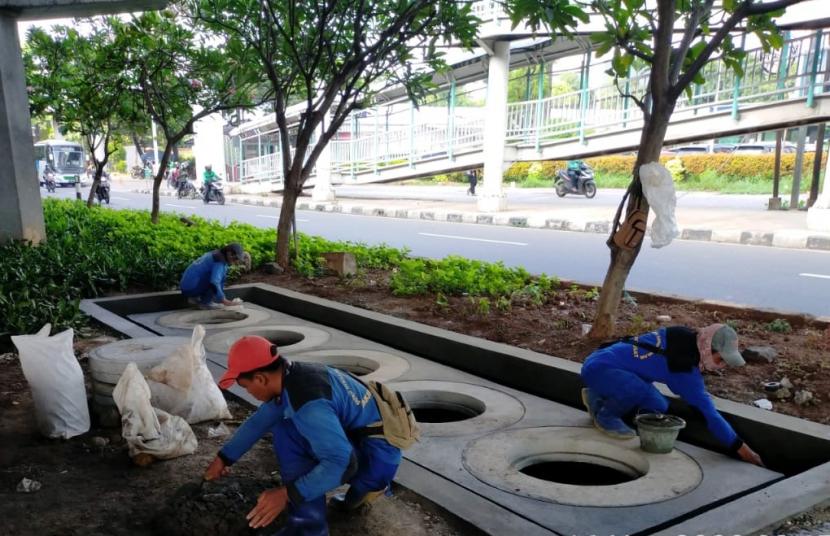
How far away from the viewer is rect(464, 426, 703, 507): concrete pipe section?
329 centimetres

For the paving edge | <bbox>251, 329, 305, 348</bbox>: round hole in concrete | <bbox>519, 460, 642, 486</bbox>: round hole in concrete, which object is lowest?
<bbox>519, 460, 642, 486</bbox>: round hole in concrete

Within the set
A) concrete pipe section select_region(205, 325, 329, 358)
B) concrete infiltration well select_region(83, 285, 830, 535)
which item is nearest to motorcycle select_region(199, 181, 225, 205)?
concrete infiltration well select_region(83, 285, 830, 535)

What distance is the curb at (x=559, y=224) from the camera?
1182cm

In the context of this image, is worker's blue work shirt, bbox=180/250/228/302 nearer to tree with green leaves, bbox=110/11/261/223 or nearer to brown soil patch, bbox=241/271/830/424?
brown soil patch, bbox=241/271/830/424

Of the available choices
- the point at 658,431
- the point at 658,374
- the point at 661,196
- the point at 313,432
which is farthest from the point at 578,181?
the point at 313,432

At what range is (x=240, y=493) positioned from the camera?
118 inches

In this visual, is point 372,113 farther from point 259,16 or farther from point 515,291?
point 515,291

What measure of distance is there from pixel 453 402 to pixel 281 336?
232cm

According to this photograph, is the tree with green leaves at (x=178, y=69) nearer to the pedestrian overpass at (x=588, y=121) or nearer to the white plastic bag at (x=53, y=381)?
the pedestrian overpass at (x=588, y=121)

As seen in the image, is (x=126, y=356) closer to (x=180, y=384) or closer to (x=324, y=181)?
(x=180, y=384)

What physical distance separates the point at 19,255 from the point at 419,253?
21.0 feet

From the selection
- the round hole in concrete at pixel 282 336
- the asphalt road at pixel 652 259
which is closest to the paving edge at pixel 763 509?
the asphalt road at pixel 652 259

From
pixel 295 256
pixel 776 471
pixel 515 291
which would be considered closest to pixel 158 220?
pixel 295 256

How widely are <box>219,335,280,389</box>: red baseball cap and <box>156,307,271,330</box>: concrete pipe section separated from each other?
415 centimetres
